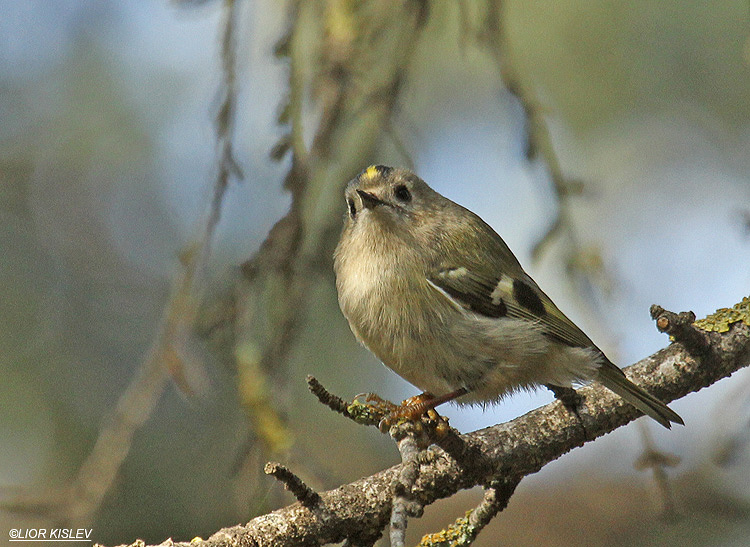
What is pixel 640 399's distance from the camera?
2.21 meters

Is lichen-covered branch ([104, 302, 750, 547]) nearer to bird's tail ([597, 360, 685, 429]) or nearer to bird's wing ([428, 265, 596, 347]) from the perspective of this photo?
bird's tail ([597, 360, 685, 429])

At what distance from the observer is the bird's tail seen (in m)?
2.20

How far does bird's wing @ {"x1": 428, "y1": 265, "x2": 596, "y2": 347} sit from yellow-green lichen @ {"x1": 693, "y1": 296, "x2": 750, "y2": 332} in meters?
0.34

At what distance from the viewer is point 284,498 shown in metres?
2.11

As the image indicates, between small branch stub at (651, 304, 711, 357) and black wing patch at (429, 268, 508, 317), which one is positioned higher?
black wing patch at (429, 268, 508, 317)

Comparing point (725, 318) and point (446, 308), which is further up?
point (446, 308)

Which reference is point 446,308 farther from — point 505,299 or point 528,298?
point 528,298

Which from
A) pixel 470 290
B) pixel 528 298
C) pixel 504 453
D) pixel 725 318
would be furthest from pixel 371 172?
pixel 725 318

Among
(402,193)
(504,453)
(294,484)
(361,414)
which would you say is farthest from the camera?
(402,193)

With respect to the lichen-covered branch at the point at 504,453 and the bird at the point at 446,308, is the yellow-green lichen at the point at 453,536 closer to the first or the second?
the lichen-covered branch at the point at 504,453

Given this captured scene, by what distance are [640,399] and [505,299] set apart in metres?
0.52

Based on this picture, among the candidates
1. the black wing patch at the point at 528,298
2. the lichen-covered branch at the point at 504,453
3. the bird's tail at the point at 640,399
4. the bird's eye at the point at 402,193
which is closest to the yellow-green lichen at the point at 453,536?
the lichen-covered branch at the point at 504,453

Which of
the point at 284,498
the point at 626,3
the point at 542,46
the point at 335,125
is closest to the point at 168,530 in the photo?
the point at 284,498

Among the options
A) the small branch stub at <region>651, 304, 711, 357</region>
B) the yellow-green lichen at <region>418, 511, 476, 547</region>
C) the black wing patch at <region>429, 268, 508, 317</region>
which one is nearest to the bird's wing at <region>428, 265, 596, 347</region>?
the black wing patch at <region>429, 268, 508, 317</region>
